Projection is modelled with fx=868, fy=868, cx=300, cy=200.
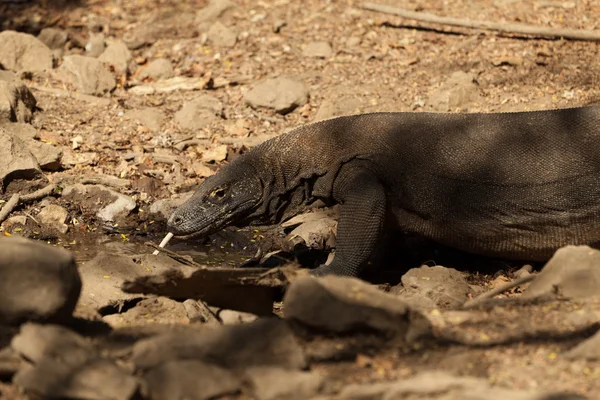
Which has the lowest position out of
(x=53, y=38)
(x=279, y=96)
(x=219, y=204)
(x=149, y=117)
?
(x=149, y=117)

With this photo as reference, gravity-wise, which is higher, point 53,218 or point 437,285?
point 437,285

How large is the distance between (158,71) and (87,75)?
0.99 metres

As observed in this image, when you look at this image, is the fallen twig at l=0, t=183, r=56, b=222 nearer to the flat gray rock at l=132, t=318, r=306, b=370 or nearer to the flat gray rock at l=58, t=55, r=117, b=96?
the flat gray rock at l=58, t=55, r=117, b=96

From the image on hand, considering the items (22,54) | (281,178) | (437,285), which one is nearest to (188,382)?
(437,285)

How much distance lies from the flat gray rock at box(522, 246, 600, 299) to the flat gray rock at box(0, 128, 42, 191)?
5.33m

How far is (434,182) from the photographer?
21.8ft

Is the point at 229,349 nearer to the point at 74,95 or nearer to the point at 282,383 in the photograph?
the point at 282,383

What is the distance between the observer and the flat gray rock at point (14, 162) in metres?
8.45

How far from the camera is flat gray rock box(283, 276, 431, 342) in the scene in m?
4.35

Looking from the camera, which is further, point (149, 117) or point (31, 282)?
point (149, 117)

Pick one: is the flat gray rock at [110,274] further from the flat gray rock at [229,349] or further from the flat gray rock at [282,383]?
the flat gray rock at [282,383]

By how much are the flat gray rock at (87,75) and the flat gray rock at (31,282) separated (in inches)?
260

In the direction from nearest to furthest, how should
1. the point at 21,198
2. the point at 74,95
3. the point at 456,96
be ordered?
the point at 21,198
the point at 456,96
the point at 74,95

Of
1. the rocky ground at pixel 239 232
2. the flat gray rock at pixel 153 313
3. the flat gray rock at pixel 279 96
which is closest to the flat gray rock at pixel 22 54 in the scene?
the rocky ground at pixel 239 232
